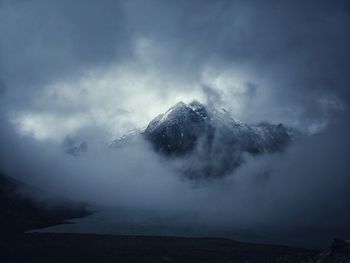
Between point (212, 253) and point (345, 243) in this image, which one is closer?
point (345, 243)

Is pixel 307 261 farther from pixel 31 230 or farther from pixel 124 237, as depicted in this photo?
pixel 31 230

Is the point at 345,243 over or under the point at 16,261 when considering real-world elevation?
over

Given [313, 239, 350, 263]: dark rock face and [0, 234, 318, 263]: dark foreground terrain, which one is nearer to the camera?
[313, 239, 350, 263]: dark rock face

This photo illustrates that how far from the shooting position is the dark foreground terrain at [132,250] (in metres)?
121

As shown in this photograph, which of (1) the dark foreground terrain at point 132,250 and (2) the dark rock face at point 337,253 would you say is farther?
(1) the dark foreground terrain at point 132,250

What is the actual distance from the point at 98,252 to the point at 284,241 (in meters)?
102

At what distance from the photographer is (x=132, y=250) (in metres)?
141

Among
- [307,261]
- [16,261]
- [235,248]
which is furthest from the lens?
[235,248]

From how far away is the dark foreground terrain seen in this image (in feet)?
397

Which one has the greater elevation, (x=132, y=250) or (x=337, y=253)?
(x=337, y=253)

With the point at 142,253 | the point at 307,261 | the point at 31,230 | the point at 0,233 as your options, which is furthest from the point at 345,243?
the point at 31,230

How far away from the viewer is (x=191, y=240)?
17925 cm

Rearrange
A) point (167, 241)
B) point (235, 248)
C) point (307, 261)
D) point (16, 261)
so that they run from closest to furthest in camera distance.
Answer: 1. point (16, 261)
2. point (307, 261)
3. point (235, 248)
4. point (167, 241)

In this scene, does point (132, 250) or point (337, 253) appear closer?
point (337, 253)
